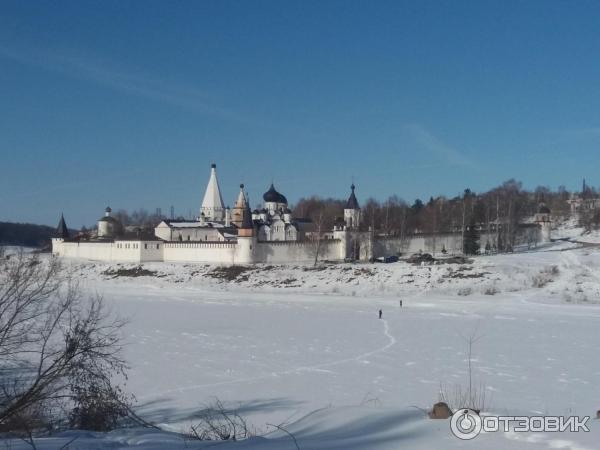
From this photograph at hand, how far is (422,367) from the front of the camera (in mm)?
13516

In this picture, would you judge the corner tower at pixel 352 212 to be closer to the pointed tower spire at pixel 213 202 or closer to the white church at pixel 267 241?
the white church at pixel 267 241

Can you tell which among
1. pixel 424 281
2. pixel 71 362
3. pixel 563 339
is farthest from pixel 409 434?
pixel 424 281

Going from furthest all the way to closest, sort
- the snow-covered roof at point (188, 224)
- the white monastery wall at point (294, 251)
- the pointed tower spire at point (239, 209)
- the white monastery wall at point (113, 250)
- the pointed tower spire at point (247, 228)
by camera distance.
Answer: the pointed tower spire at point (239, 209) < the snow-covered roof at point (188, 224) < the white monastery wall at point (113, 250) < the white monastery wall at point (294, 251) < the pointed tower spire at point (247, 228)

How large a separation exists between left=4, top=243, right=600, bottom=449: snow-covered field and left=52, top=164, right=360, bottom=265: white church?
1505cm

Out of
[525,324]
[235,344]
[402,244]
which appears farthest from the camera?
[402,244]

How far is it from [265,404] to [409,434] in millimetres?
6186

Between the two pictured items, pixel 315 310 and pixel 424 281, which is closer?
pixel 315 310

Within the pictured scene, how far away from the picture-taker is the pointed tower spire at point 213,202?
66312mm

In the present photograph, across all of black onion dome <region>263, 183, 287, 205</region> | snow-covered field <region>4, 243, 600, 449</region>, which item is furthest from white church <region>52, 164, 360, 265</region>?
snow-covered field <region>4, 243, 600, 449</region>

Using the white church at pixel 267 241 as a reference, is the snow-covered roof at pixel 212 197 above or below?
above

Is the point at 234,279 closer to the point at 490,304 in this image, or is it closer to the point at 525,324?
the point at 490,304

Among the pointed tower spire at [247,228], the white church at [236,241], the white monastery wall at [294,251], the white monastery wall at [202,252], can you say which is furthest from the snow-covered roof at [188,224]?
the white monastery wall at [294,251]

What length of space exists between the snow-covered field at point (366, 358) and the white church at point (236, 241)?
49.4ft

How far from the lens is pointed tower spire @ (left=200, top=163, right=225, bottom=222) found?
218 ft
